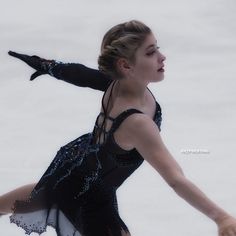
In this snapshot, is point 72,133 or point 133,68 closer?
point 133,68

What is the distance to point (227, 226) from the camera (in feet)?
4.71

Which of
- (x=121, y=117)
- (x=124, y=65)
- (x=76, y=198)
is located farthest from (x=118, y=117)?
(x=76, y=198)

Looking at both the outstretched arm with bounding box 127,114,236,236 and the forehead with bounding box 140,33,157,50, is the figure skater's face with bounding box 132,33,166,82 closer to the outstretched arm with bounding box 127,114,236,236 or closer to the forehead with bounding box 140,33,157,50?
the forehead with bounding box 140,33,157,50

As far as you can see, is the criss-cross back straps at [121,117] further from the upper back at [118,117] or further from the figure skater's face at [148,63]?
the figure skater's face at [148,63]

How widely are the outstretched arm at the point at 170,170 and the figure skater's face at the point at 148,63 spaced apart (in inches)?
5.1

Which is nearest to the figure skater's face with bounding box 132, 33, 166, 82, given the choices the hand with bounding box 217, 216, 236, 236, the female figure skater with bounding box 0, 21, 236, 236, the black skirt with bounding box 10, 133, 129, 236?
the female figure skater with bounding box 0, 21, 236, 236

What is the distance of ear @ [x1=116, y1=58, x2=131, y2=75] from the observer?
5.71 feet

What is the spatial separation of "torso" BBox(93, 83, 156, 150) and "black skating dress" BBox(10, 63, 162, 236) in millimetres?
13

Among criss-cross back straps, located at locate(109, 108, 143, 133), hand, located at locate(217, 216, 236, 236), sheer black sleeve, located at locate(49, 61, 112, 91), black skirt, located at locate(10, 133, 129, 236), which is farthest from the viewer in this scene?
sheer black sleeve, located at locate(49, 61, 112, 91)

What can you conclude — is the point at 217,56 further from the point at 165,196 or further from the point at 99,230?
the point at 99,230

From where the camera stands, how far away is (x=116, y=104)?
177cm

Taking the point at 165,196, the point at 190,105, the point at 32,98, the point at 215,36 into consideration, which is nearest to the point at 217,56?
the point at 215,36

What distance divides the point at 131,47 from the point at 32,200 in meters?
0.48

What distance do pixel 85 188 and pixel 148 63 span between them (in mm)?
342
